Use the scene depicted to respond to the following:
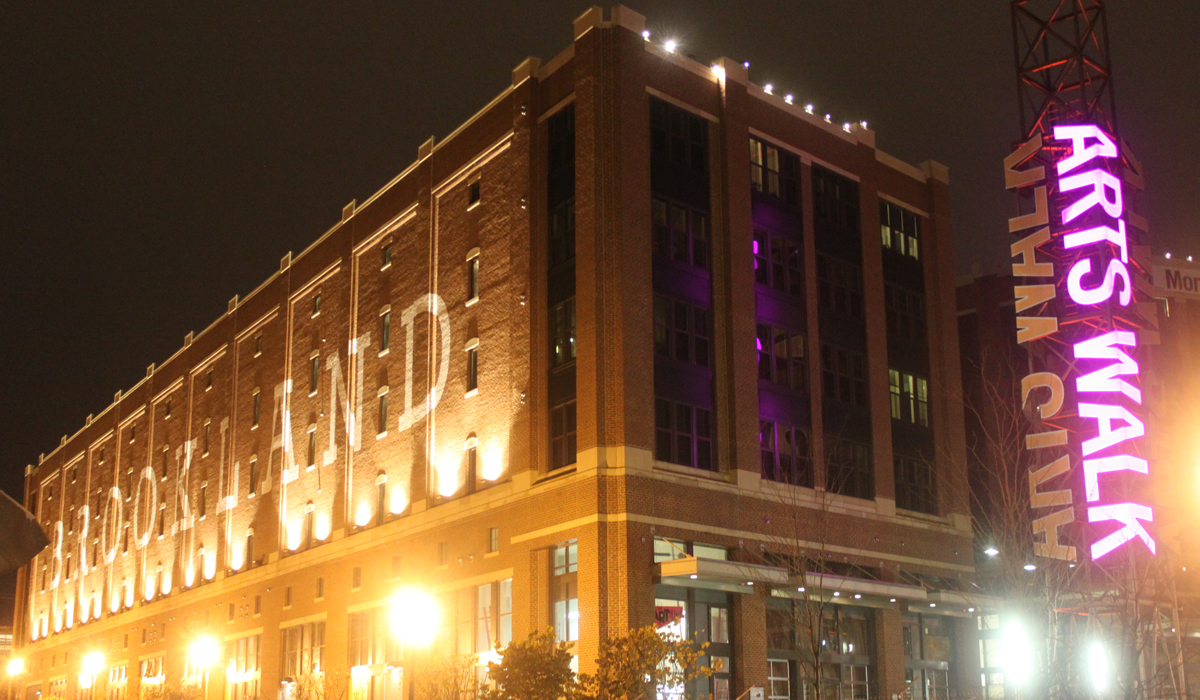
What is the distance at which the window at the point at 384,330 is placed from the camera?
52.4 m

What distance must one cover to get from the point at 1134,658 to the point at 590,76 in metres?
26.1

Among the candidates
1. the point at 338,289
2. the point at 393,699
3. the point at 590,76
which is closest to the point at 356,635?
the point at 393,699

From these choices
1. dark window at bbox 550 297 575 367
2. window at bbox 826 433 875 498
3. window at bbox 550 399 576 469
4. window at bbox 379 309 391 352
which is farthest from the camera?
window at bbox 379 309 391 352

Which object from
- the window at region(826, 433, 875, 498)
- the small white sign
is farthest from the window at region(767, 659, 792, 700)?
the small white sign

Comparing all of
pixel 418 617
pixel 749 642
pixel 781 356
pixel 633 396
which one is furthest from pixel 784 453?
pixel 418 617

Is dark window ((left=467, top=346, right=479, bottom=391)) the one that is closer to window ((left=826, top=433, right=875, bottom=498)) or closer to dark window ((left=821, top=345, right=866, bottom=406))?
dark window ((left=821, top=345, right=866, bottom=406))

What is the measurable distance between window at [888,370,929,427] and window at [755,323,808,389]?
19.1ft

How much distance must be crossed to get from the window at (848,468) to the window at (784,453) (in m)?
1.11

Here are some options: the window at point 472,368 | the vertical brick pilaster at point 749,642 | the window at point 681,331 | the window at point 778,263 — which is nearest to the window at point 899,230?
the window at point 778,263

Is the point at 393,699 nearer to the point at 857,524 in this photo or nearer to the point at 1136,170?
the point at 857,524

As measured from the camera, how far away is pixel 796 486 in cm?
4009

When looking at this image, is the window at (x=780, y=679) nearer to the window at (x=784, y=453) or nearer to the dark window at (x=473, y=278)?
the window at (x=784, y=453)

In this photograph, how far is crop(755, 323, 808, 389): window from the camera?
42.4 meters

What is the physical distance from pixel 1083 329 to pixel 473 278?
2219 centimetres
